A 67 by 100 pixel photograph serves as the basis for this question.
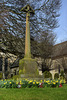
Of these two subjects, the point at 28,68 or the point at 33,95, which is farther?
the point at 28,68

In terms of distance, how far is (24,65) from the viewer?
8.91 meters

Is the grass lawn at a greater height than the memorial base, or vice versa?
the memorial base

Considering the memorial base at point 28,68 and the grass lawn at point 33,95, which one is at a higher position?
the memorial base at point 28,68

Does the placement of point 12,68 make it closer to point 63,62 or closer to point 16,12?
point 63,62

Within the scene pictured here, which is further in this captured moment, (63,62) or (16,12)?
(63,62)

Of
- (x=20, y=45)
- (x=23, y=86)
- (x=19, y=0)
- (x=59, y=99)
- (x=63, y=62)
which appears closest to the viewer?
(x=59, y=99)

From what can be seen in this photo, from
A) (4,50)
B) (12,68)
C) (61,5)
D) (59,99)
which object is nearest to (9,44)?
(4,50)

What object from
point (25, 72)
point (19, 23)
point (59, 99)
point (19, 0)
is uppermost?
point (19, 0)

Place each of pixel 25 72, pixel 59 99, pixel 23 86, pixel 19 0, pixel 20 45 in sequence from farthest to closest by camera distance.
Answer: pixel 20 45
pixel 19 0
pixel 25 72
pixel 23 86
pixel 59 99

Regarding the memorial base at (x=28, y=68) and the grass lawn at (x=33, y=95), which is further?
the memorial base at (x=28, y=68)

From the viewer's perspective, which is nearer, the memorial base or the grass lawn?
the grass lawn

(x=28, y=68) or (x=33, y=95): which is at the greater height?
(x=28, y=68)

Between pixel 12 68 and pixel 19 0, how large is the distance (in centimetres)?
2322

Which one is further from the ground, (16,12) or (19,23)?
(16,12)
